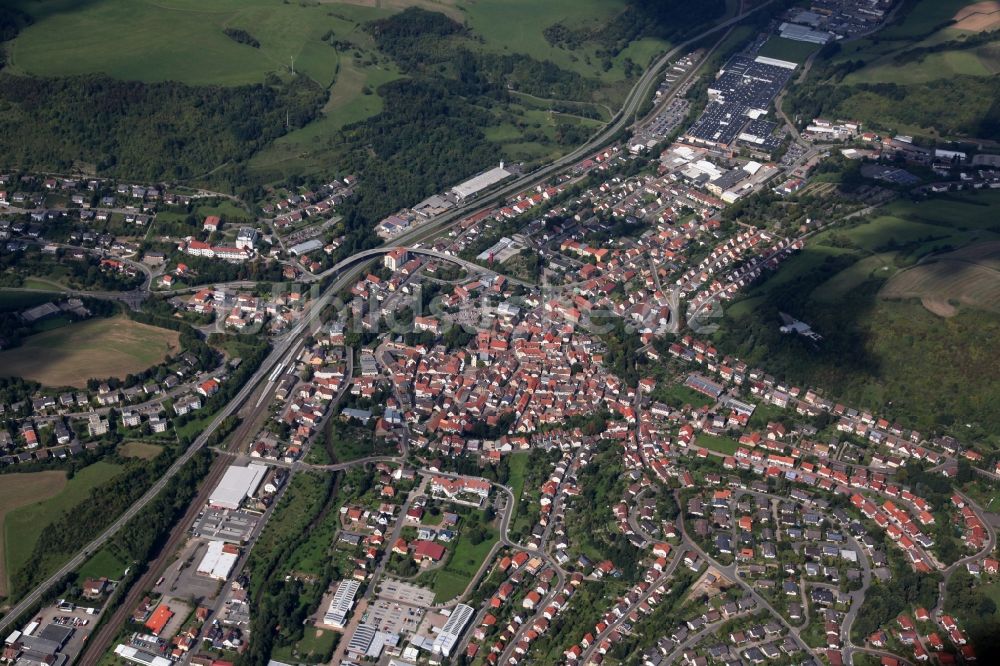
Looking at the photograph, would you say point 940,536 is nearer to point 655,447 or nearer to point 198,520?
point 655,447

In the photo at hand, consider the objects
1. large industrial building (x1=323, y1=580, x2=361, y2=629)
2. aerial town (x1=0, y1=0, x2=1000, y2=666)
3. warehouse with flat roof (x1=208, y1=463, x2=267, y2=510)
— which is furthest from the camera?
warehouse with flat roof (x1=208, y1=463, x2=267, y2=510)

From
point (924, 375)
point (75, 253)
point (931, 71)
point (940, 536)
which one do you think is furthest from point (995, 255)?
point (75, 253)

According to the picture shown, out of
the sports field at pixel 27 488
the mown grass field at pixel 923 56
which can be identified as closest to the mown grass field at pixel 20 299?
the sports field at pixel 27 488

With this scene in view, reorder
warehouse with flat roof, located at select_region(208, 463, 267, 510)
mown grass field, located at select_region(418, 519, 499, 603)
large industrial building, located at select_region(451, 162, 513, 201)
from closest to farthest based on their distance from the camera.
→ 1. mown grass field, located at select_region(418, 519, 499, 603)
2. warehouse with flat roof, located at select_region(208, 463, 267, 510)
3. large industrial building, located at select_region(451, 162, 513, 201)

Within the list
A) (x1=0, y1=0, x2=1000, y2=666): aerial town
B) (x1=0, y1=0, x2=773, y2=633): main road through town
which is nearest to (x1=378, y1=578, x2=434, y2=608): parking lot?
(x1=0, y1=0, x2=1000, y2=666): aerial town

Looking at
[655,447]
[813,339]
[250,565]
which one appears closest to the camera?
[250,565]

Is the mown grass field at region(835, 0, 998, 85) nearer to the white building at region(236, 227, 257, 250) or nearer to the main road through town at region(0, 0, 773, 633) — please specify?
the main road through town at region(0, 0, 773, 633)

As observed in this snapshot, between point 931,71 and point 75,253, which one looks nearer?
point 75,253
